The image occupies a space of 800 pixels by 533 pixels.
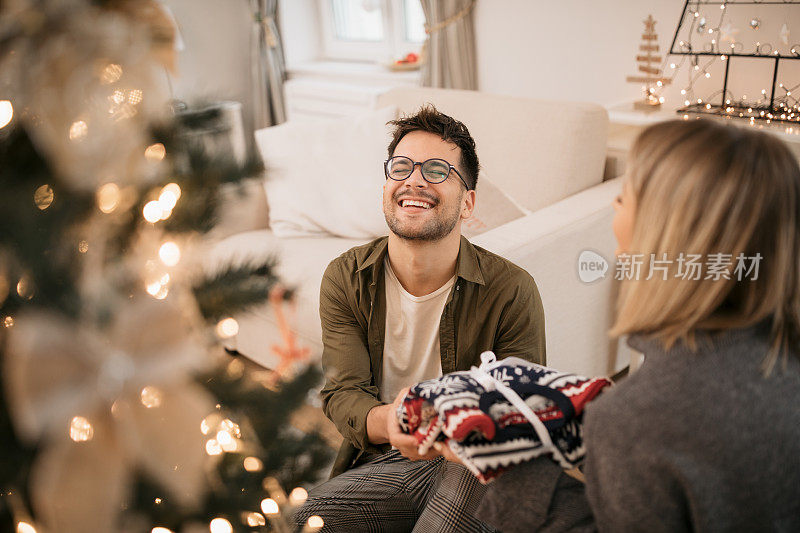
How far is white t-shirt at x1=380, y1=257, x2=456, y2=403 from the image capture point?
4.79 ft

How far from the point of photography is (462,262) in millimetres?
1435

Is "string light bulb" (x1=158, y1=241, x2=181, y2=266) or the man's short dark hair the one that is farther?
the man's short dark hair

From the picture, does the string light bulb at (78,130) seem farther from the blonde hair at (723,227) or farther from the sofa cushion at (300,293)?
the sofa cushion at (300,293)

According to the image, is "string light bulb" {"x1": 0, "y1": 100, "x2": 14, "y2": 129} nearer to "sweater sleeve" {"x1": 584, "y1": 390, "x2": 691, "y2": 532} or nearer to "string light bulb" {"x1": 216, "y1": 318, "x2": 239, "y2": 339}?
"string light bulb" {"x1": 216, "y1": 318, "x2": 239, "y2": 339}

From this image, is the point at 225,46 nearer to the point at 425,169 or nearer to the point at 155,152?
the point at 425,169

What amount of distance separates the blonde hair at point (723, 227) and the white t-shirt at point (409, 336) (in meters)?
0.67

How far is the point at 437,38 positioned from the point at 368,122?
1309mm

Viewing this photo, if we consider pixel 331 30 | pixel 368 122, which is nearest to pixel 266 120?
pixel 331 30

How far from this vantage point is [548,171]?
2.19 metres

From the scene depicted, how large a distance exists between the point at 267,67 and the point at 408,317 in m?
3.72

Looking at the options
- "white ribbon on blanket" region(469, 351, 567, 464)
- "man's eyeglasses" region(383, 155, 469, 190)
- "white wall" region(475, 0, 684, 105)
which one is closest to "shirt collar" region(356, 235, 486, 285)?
"man's eyeglasses" region(383, 155, 469, 190)

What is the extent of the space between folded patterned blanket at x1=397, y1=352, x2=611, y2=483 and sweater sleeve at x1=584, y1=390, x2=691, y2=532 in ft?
0.39

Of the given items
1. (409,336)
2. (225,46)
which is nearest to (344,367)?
(409,336)

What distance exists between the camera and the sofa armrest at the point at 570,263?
1789 millimetres
